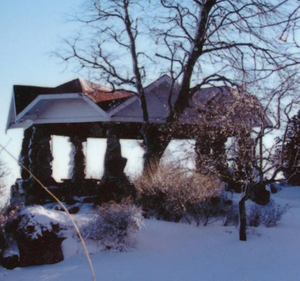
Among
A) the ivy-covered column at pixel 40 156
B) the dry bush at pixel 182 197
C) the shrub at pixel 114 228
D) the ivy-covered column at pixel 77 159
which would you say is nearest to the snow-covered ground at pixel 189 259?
the shrub at pixel 114 228

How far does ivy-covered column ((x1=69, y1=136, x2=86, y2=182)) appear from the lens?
22.5 metres

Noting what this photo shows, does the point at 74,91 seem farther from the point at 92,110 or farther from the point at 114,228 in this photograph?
the point at 114,228

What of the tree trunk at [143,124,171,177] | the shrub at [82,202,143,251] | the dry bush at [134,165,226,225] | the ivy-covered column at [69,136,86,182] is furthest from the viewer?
the ivy-covered column at [69,136,86,182]

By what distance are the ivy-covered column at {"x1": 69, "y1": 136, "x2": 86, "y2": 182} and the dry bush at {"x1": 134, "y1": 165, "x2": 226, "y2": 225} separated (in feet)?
30.3

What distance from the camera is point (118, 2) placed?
17.1 meters

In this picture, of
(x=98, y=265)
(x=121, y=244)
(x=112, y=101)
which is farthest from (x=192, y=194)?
(x=112, y=101)

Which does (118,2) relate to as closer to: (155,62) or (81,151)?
(155,62)

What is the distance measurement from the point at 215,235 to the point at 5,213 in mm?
5291

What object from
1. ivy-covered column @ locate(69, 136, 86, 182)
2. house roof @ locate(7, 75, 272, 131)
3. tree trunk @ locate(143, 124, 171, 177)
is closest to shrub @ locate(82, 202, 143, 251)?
tree trunk @ locate(143, 124, 171, 177)

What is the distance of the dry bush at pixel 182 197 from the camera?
484 inches

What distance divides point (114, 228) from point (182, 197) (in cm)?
278

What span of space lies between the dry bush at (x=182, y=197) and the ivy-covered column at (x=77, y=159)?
924 cm

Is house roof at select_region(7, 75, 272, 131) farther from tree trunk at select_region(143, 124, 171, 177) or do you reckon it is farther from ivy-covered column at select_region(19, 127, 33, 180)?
ivy-covered column at select_region(19, 127, 33, 180)

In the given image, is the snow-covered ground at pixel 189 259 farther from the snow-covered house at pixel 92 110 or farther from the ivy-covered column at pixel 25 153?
the ivy-covered column at pixel 25 153
